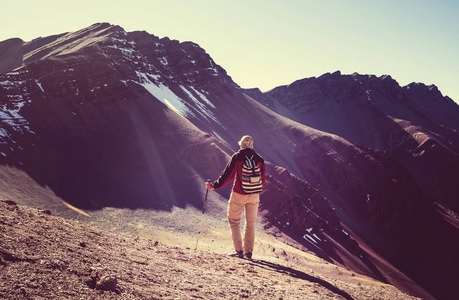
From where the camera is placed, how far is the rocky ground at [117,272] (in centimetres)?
326

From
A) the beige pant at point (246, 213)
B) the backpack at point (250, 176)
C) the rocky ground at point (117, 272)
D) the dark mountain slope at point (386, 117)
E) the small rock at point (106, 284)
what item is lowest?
the rocky ground at point (117, 272)

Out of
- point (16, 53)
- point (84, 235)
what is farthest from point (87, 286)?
point (16, 53)

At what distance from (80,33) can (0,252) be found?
82.6 metres

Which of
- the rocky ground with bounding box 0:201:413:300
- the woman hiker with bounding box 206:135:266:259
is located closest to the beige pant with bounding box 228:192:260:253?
the woman hiker with bounding box 206:135:266:259

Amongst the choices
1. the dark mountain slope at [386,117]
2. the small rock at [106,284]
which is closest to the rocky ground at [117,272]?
the small rock at [106,284]

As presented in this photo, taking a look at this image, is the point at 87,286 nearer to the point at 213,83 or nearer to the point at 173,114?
the point at 173,114

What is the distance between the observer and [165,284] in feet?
14.5

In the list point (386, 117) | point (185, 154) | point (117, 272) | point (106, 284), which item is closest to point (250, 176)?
point (117, 272)

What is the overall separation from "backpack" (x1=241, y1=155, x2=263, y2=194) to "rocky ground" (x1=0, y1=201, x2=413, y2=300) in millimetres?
1862

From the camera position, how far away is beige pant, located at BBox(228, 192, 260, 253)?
717 cm

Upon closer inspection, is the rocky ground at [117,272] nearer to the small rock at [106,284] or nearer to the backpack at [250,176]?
the small rock at [106,284]

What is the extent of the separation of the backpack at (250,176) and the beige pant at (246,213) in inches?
12.2

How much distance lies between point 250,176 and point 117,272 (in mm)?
3617

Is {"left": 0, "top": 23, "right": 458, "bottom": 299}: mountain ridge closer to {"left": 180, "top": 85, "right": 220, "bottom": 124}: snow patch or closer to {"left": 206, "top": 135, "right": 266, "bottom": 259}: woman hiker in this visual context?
{"left": 180, "top": 85, "right": 220, "bottom": 124}: snow patch
